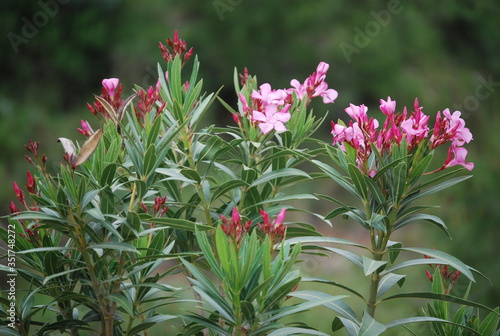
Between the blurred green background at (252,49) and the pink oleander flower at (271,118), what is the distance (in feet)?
11.1

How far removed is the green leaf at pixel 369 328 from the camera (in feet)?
3.07

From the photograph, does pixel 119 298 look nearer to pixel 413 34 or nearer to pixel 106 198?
pixel 106 198

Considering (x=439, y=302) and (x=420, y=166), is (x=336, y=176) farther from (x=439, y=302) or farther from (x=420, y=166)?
(x=439, y=302)

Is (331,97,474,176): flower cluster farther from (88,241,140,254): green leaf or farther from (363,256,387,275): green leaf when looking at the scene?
(88,241,140,254): green leaf

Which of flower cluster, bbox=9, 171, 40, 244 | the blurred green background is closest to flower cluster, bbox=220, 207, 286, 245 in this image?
flower cluster, bbox=9, 171, 40, 244

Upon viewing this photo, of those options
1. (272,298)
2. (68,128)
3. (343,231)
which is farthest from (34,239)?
(343,231)

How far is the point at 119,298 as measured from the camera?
973 mm

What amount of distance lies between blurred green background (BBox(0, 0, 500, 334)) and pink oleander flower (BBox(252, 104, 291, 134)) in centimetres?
338

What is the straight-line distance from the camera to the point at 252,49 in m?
4.89

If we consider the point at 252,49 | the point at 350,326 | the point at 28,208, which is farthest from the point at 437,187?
the point at 252,49

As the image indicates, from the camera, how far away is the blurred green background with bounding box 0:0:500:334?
4.45 metres

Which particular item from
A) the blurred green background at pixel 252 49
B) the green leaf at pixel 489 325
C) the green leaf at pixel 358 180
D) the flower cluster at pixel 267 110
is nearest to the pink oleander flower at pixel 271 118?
the flower cluster at pixel 267 110

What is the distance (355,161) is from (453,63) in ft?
14.3

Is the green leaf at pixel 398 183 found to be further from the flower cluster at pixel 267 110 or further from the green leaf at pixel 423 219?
the flower cluster at pixel 267 110
